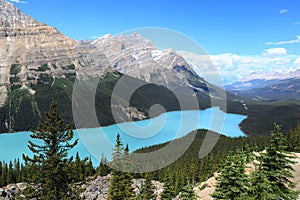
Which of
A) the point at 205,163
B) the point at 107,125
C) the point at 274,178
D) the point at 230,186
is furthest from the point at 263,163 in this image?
the point at 107,125

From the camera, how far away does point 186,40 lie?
18891 millimetres

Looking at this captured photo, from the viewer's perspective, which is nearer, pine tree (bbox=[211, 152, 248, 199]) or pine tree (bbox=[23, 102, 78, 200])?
pine tree (bbox=[211, 152, 248, 199])

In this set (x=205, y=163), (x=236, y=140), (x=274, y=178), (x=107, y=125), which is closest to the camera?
(x=274, y=178)

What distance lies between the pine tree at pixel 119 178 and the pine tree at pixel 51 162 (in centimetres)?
702

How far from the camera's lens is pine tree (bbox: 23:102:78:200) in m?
14.2

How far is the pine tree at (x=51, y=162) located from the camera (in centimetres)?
1424

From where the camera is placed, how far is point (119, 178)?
22.0 meters

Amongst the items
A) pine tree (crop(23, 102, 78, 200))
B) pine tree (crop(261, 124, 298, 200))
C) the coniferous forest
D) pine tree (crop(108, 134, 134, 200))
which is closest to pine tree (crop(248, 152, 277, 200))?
the coniferous forest

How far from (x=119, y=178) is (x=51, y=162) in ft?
28.7

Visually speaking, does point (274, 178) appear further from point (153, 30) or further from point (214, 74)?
point (153, 30)

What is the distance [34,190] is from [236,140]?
9466 cm

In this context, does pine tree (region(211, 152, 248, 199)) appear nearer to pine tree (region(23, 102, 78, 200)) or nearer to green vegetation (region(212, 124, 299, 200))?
green vegetation (region(212, 124, 299, 200))

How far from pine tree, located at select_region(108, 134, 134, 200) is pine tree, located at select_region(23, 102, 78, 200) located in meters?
7.02

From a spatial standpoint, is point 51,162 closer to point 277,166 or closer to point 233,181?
point 233,181
